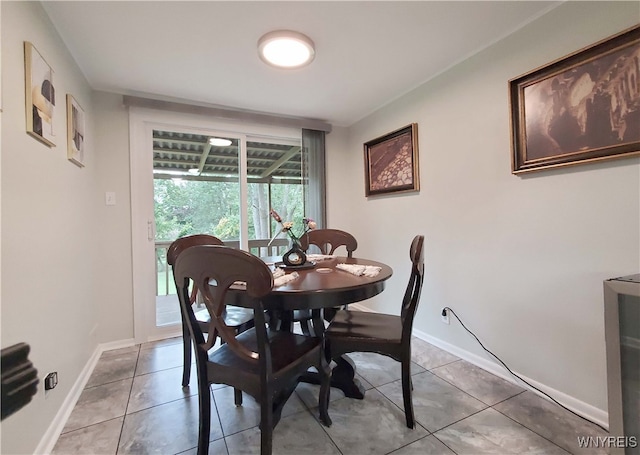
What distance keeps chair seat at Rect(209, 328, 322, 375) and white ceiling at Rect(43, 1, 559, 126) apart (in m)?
1.77

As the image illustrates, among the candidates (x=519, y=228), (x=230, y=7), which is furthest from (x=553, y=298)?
(x=230, y=7)

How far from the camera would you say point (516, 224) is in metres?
1.85

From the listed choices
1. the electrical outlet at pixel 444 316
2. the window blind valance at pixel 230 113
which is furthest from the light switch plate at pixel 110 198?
the electrical outlet at pixel 444 316

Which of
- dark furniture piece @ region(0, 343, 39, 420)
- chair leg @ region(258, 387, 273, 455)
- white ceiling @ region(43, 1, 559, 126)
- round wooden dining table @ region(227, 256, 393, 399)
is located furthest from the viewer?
white ceiling @ region(43, 1, 559, 126)

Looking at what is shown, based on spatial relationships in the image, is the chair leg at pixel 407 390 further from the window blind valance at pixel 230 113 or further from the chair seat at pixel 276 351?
the window blind valance at pixel 230 113

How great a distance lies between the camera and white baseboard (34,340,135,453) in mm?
1366

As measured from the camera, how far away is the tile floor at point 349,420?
1.37 m

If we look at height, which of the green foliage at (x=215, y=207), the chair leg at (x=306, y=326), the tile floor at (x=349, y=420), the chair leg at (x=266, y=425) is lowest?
the tile floor at (x=349, y=420)

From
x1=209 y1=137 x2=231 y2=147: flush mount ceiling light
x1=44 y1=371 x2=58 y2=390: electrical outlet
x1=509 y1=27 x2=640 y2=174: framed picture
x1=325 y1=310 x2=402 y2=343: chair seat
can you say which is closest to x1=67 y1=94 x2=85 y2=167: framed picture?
x1=209 y1=137 x2=231 y2=147: flush mount ceiling light

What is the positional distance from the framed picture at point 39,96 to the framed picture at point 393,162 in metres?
2.49

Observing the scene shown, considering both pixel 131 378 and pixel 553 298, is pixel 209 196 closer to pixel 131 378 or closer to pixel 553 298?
pixel 131 378

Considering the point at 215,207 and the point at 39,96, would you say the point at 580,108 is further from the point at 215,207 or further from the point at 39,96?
the point at 215,207

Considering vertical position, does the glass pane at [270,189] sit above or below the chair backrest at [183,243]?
above

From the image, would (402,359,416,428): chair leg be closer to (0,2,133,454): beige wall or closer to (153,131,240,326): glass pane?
(0,2,133,454): beige wall
